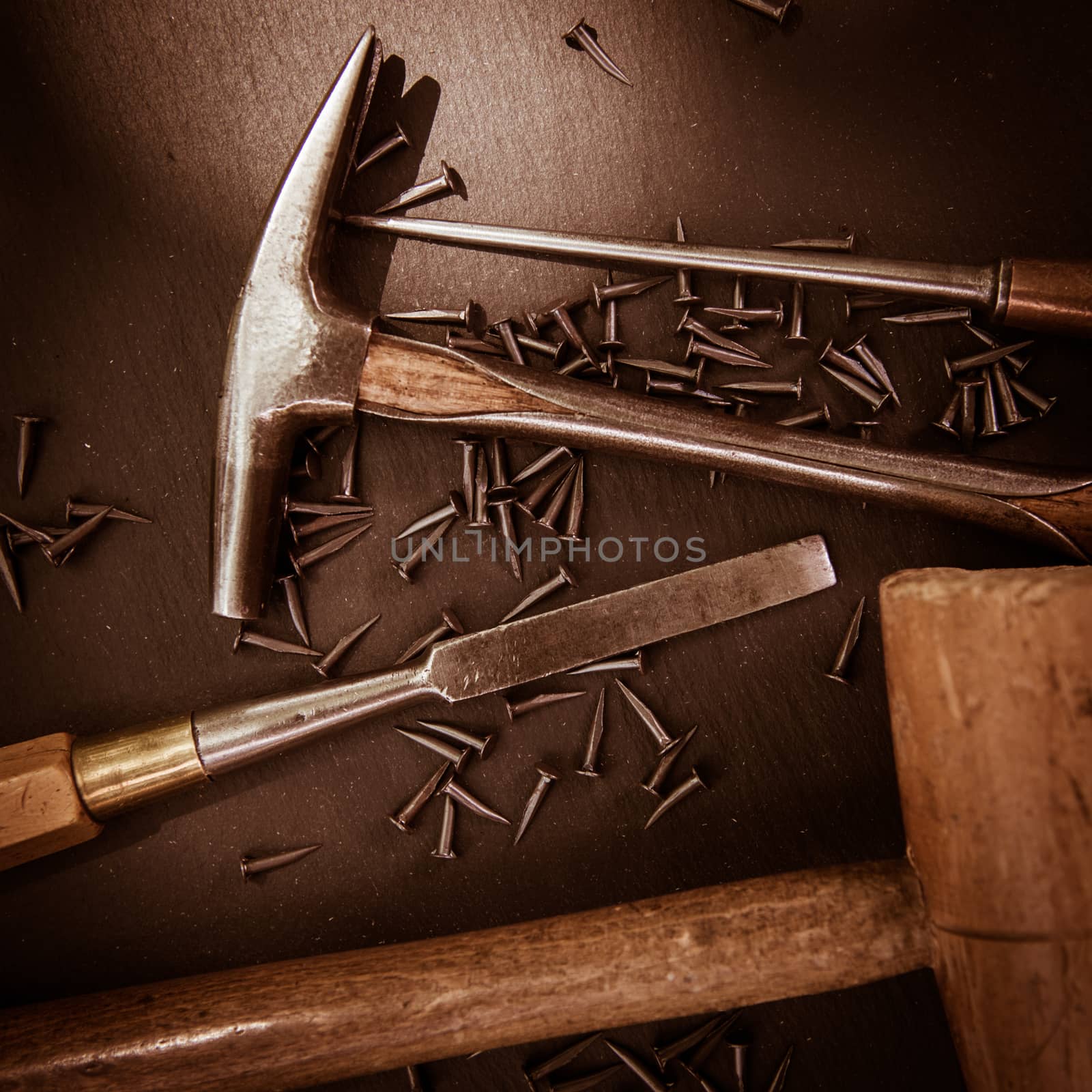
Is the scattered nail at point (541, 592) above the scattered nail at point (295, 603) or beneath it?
beneath

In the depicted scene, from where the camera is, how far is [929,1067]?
1.95 m

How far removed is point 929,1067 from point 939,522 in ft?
4.64

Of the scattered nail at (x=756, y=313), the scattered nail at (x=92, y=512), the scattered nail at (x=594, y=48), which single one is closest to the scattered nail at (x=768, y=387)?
the scattered nail at (x=756, y=313)

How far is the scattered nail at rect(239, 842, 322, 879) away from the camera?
195cm

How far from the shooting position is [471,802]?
1.95 m

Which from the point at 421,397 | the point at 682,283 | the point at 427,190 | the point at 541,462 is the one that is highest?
the point at 427,190

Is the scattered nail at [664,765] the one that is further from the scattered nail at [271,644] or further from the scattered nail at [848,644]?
the scattered nail at [271,644]

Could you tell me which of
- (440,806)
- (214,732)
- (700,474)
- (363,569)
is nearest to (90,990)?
(214,732)

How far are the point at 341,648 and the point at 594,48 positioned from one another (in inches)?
66.9

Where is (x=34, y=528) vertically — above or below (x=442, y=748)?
above

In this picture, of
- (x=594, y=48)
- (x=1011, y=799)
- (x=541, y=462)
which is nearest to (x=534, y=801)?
(x=541, y=462)

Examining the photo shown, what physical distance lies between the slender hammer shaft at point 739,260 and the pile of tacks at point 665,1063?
1857 mm

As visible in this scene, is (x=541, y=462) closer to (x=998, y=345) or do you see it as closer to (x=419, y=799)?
(x=419, y=799)

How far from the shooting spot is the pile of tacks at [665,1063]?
1.93 metres
